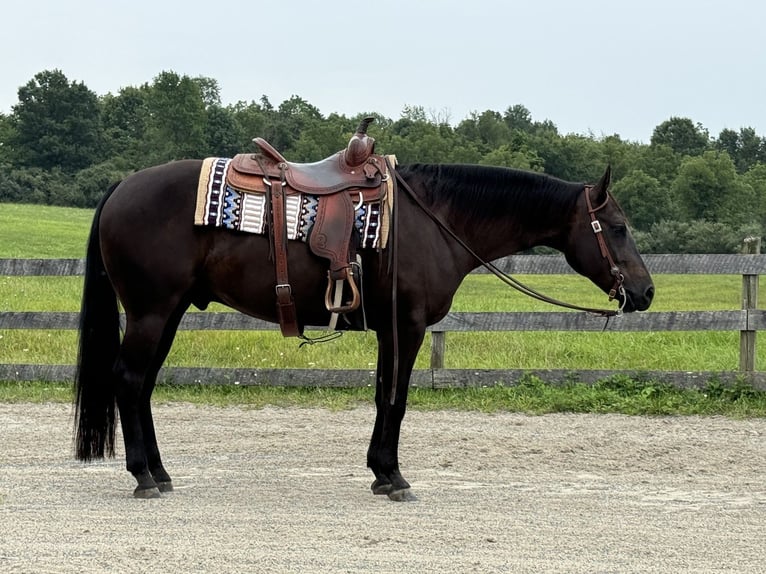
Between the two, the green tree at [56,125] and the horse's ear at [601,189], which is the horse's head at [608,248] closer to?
the horse's ear at [601,189]

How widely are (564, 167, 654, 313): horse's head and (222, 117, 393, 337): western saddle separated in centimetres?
121

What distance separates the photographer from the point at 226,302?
17.9 ft

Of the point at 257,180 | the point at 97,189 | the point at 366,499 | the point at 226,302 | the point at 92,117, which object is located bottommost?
the point at 366,499

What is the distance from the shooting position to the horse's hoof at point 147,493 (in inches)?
204

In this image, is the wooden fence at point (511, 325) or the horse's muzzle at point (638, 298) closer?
the horse's muzzle at point (638, 298)

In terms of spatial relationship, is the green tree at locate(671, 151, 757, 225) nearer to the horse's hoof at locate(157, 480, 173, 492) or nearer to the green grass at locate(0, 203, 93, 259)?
the green grass at locate(0, 203, 93, 259)

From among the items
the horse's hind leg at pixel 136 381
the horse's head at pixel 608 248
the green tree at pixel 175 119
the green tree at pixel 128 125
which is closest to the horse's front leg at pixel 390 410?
the horse's head at pixel 608 248

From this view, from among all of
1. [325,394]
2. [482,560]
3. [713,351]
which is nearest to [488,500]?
[482,560]

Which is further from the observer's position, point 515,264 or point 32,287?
point 32,287

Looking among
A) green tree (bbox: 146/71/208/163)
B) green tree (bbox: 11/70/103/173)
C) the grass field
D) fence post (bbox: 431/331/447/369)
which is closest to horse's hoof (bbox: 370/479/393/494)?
the grass field

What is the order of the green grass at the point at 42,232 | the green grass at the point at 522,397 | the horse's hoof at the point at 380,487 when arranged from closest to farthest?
1. the horse's hoof at the point at 380,487
2. the green grass at the point at 522,397
3. the green grass at the point at 42,232

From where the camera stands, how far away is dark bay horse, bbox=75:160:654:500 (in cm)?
A: 525

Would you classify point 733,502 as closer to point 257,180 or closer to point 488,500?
point 488,500

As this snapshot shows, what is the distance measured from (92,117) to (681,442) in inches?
2101
